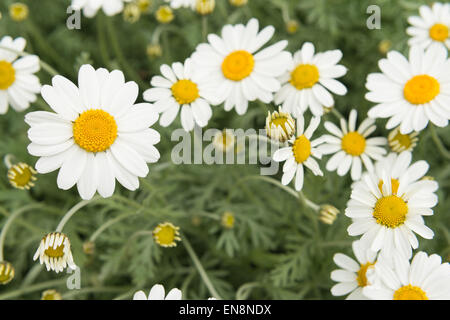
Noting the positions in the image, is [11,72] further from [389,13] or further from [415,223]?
[389,13]

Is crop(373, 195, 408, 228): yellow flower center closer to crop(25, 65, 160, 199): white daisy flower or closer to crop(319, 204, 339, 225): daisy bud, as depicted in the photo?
crop(319, 204, 339, 225): daisy bud

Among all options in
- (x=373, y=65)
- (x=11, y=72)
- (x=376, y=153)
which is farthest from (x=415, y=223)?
(x=11, y=72)

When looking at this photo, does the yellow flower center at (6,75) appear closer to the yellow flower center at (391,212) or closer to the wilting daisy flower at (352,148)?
the wilting daisy flower at (352,148)

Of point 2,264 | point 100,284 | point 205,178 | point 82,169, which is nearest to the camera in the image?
point 82,169

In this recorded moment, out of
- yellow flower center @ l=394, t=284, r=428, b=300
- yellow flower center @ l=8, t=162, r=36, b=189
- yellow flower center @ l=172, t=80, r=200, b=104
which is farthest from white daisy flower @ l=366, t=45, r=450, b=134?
yellow flower center @ l=8, t=162, r=36, b=189

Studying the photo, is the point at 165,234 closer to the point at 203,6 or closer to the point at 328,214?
the point at 328,214

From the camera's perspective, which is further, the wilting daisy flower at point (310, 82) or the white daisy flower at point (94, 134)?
the wilting daisy flower at point (310, 82)

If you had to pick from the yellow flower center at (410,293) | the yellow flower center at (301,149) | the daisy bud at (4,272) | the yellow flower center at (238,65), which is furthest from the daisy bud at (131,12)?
the yellow flower center at (410,293)
